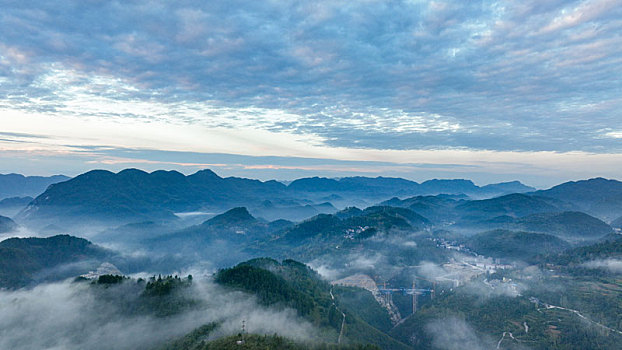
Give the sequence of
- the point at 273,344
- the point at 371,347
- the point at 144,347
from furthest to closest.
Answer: the point at 371,347 → the point at 144,347 → the point at 273,344

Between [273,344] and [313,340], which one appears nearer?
[273,344]

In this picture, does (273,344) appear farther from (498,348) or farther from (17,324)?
(17,324)

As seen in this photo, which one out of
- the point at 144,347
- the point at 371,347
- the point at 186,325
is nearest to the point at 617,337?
the point at 371,347

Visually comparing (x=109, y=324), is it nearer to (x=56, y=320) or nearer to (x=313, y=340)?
(x=56, y=320)

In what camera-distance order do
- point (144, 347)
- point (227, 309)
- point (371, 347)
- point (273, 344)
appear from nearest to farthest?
1. point (273, 344)
2. point (144, 347)
3. point (371, 347)
4. point (227, 309)

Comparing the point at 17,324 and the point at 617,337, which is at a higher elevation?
the point at 617,337

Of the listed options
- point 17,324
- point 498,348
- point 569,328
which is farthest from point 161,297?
point 569,328

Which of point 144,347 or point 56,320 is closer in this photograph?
point 144,347

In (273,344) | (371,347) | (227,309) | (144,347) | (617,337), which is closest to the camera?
(273,344)

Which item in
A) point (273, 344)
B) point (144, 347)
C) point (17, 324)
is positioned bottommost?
point (17, 324)
